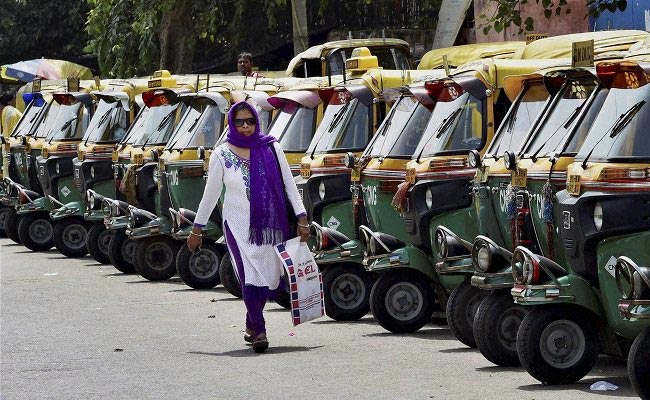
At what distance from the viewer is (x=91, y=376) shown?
10.2 meters

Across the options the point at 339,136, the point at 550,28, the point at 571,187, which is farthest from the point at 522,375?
the point at 550,28

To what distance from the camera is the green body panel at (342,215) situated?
13.4 m

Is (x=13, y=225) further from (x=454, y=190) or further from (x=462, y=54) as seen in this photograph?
(x=454, y=190)

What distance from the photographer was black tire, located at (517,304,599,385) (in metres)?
9.08

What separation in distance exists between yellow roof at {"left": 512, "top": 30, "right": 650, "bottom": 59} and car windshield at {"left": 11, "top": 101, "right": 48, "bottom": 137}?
10.0 meters

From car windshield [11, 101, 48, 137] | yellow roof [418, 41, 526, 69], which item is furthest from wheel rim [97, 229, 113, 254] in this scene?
car windshield [11, 101, 48, 137]

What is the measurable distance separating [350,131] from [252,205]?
275cm

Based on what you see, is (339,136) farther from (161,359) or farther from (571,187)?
(571,187)

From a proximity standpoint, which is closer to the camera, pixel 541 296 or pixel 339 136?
pixel 541 296

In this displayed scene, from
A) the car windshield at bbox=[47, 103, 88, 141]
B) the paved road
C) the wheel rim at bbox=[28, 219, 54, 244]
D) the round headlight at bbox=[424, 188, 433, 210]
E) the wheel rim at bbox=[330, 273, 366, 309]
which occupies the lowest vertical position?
the paved road

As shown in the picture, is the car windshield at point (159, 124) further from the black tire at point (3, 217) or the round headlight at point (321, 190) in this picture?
the black tire at point (3, 217)

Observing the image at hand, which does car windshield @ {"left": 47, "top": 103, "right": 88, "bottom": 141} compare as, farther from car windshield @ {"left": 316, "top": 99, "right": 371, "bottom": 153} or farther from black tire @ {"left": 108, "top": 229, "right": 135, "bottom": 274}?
car windshield @ {"left": 316, "top": 99, "right": 371, "bottom": 153}

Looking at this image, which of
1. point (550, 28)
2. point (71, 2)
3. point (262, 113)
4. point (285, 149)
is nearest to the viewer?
point (285, 149)

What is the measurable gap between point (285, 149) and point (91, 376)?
209 inches
